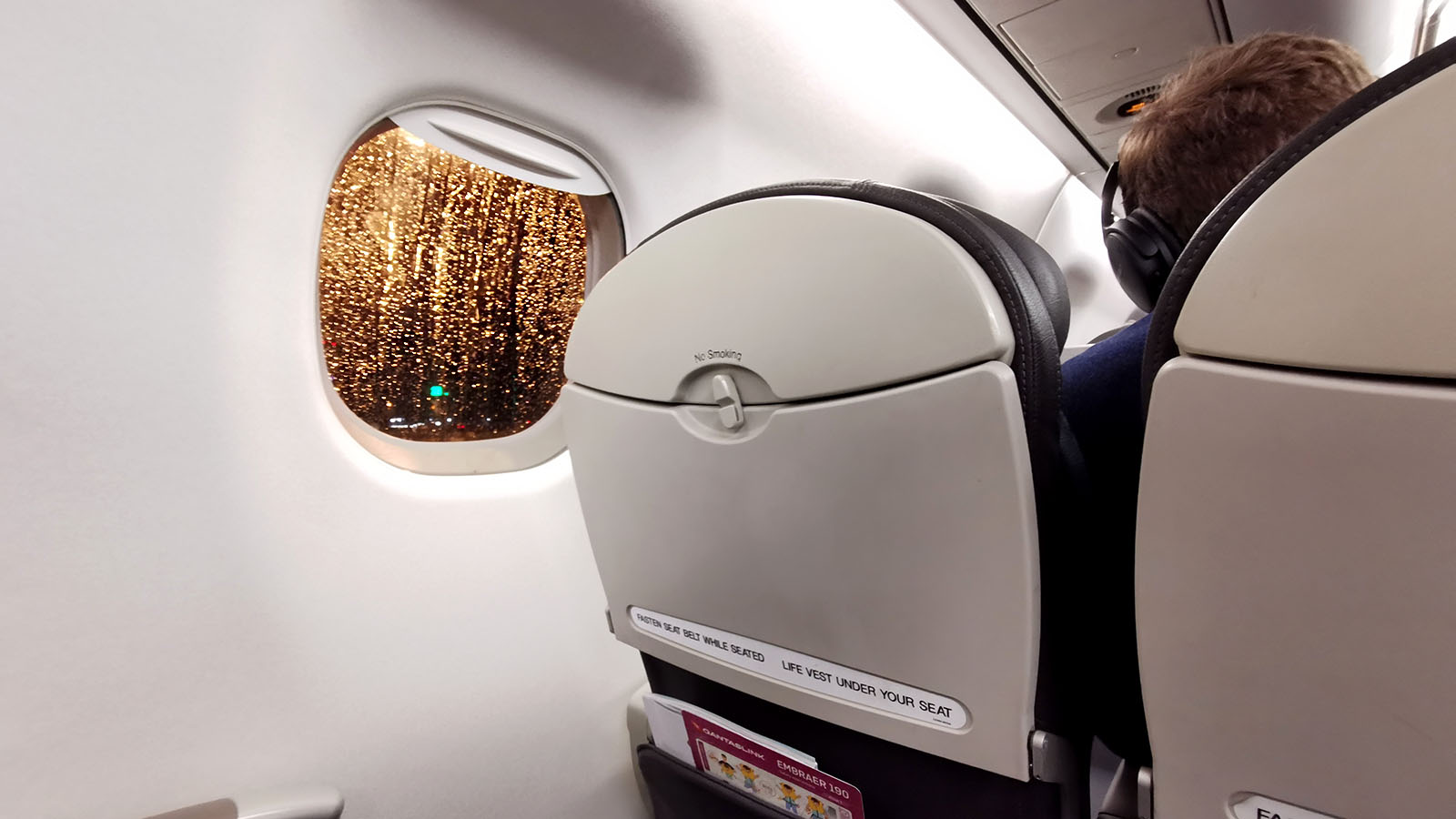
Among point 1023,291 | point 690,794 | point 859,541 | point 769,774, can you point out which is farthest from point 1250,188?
point 690,794

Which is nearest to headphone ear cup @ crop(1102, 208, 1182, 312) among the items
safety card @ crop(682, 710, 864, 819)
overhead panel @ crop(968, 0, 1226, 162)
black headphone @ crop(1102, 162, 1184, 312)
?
black headphone @ crop(1102, 162, 1184, 312)

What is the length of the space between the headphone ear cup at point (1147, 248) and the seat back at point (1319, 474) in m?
0.50

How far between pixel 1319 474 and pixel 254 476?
4.46 ft

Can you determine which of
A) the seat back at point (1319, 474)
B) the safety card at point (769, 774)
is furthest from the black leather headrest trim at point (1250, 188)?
the safety card at point (769, 774)

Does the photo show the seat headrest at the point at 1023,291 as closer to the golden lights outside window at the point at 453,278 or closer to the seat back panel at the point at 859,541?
the seat back panel at the point at 859,541

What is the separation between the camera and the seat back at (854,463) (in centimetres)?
63

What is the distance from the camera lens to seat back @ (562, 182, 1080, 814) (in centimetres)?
63

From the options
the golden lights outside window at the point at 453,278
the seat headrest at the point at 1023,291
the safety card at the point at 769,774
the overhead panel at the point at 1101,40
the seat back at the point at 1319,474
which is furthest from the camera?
the overhead panel at the point at 1101,40

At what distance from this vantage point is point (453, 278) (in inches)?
64.8

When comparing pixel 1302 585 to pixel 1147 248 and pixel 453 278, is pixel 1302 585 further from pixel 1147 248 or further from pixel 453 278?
pixel 453 278

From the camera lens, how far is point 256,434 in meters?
1.16

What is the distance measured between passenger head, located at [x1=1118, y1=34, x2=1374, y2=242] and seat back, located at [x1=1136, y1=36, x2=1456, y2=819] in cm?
51

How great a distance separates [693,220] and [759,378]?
0.67 ft

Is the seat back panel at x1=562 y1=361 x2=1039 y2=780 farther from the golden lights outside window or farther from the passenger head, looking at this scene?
the golden lights outside window
